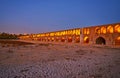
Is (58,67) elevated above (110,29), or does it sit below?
below

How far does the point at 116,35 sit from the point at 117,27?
5.74 ft

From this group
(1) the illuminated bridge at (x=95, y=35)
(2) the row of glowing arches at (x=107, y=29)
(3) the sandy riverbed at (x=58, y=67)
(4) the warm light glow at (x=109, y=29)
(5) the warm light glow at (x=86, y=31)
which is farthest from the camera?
(5) the warm light glow at (x=86, y=31)

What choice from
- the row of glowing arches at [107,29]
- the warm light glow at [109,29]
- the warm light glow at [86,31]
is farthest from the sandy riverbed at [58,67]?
the warm light glow at [86,31]

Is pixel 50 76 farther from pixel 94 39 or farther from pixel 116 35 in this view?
pixel 94 39

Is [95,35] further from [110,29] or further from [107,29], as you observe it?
[110,29]

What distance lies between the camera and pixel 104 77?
5516mm

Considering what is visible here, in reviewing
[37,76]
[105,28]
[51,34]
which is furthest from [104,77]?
[51,34]

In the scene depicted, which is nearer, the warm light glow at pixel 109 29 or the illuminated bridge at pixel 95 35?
the illuminated bridge at pixel 95 35

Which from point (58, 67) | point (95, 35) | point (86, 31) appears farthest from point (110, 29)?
point (58, 67)

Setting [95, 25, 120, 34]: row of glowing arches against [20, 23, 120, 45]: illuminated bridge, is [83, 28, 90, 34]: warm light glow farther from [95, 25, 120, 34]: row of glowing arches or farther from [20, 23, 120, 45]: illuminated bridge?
[95, 25, 120, 34]: row of glowing arches

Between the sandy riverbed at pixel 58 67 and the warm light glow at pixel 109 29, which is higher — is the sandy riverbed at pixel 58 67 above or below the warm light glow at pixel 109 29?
below

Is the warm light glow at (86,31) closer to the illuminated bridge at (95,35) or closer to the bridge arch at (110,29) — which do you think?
the illuminated bridge at (95,35)

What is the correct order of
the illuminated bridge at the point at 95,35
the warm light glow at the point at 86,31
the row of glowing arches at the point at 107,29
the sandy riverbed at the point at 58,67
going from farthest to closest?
1. the warm light glow at the point at 86,31
2. the illuminated bridge at the point at 95,35
3. the row of glowing arches at the point at 107,29
4. the sandy riverbed at the point at 58,67

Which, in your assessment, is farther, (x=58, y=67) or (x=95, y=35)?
(x=95, y=35)
